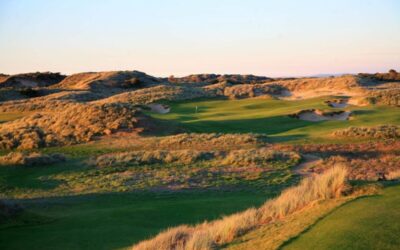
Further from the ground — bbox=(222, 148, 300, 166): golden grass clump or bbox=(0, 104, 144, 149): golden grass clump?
bbox=(0, 104, 144, 149): golden grass clump

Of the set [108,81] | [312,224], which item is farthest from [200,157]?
[108,81]

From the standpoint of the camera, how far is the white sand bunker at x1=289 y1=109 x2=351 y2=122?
1487 inches

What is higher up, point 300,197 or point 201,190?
point 300,197

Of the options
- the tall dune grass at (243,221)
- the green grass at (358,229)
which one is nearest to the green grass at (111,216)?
the tall dune grass at (243,221)

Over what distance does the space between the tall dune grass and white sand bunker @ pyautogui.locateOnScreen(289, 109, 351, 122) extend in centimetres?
2523

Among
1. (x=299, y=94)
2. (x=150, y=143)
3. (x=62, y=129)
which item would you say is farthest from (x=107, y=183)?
(x=299, y=94)

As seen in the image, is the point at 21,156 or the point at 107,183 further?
the point at 21,156

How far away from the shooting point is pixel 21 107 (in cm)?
5012

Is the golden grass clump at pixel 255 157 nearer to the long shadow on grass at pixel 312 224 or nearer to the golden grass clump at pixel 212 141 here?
the golden grass clump at pixel 212 141

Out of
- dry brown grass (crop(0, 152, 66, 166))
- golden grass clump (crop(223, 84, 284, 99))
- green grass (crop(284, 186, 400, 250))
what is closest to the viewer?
green grass (crop(284, 186, 400, 250))

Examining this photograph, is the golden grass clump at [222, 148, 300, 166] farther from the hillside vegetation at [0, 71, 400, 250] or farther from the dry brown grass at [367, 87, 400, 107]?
Result: the dry brown grass at [367, 87, 400, 107]

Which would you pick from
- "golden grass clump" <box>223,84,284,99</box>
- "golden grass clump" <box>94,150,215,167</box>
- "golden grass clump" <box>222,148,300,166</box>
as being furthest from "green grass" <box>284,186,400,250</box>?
"golden grass clump" <box>223,84,284,99</box>

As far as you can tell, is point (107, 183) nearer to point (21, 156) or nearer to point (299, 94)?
point (21, 156)

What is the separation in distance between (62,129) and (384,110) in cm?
2485
